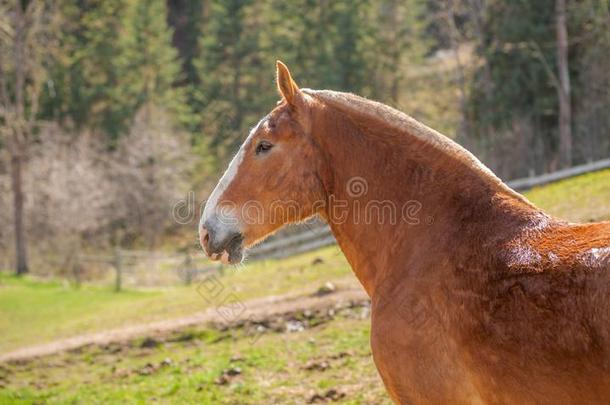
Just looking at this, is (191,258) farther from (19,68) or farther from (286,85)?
(286,85)

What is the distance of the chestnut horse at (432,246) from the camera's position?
3381 mm

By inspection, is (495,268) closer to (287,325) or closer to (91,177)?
(287,325)

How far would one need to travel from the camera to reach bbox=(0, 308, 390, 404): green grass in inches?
332

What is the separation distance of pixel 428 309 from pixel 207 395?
5333mm

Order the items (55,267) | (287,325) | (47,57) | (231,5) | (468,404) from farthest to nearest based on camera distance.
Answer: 1. (231,5)
2. (47,57)
3. (55,267)
4. (287,325)
5. (468,404)

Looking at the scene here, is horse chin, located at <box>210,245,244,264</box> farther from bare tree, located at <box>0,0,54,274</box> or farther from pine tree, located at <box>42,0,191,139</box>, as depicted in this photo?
pine tree, located at <box>42,0,191,139</box>

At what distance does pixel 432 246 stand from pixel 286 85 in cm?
133

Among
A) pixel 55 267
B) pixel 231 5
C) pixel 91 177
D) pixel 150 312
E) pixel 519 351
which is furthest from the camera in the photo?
pixel 231 5

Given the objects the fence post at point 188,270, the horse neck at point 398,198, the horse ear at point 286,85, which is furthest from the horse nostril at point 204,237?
the fence post at point 188,270

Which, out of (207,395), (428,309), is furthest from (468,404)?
(207,395)

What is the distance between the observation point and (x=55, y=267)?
1221 inches

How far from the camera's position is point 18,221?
101ft

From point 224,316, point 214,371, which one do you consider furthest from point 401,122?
point 224,316

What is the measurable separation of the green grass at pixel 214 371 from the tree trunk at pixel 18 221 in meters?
18.0
